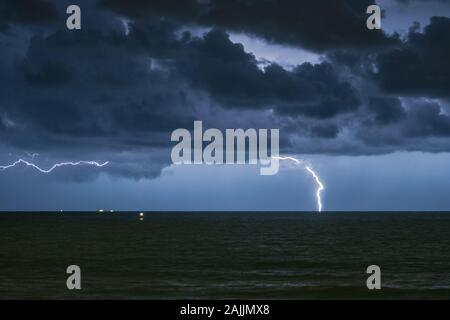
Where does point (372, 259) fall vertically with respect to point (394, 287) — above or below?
above

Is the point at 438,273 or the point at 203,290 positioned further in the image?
the point at 438,273

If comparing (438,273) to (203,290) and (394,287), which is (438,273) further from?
(203,290)

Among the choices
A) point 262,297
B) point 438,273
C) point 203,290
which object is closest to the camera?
point 262,297

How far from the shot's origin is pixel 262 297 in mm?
33969

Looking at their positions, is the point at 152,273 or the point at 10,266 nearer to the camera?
the point at 152,273

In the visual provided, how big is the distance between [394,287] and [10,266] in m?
32.9
